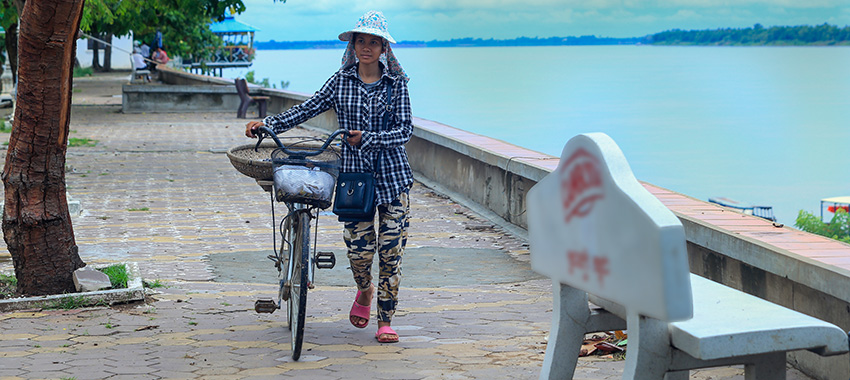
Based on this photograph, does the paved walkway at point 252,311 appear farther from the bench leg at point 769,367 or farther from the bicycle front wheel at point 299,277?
the bench leg at point 769,367

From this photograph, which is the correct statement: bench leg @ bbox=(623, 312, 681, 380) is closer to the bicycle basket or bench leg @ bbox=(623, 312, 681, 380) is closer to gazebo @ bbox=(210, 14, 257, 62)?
the bicycle basket

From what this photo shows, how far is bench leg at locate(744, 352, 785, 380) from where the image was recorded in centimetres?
354

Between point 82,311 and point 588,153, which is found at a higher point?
point 588,153

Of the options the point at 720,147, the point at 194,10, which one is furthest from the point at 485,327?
the point at 720,147

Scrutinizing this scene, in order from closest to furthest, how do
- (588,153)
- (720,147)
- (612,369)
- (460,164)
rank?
(588,153), (612,369), (460,164), (720,147)

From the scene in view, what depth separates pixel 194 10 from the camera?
18.2 meters

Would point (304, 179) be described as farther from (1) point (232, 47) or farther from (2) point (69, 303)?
(1) point (232, 47)

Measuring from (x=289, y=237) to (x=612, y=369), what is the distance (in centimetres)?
182

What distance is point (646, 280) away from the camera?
3129 mm

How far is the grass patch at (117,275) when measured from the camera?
653 cm

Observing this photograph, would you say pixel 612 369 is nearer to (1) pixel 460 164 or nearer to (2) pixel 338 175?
(2) pixel 338 175

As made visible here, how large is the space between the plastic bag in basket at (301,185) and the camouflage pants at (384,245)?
41 centimetres

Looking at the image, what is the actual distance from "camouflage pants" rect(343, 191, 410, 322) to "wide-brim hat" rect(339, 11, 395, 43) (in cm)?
86

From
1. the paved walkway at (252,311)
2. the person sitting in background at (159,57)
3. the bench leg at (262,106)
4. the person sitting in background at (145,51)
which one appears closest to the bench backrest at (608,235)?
the paved walkway at (252,311)
